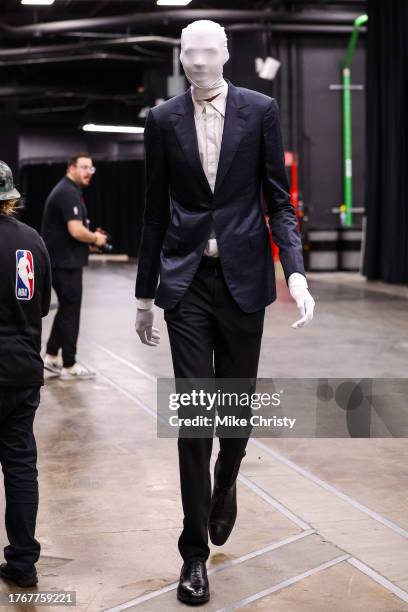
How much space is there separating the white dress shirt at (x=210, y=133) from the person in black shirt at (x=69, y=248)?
4.30 meters

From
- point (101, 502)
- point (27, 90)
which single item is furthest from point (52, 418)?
point (27, 90)

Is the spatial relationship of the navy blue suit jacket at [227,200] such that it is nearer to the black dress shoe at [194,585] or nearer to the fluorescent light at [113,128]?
the black dress shoe at [194,585]

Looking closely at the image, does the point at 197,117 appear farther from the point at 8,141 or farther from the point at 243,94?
the point at 8,141

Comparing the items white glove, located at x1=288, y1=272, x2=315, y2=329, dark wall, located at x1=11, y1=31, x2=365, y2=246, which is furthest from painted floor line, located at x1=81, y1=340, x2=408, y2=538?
dark wall, located at x1=11, y1=31, x2=365, y2=246

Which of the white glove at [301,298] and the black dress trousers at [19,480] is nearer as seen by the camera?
the white glove at [301,298]

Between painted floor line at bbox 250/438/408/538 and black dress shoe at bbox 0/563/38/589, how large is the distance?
142 cm

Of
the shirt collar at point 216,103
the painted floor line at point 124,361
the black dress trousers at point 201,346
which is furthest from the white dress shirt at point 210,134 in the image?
the painted floor line at point 124,361

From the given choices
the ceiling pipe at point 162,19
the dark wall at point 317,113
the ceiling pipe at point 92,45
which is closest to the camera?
the ceiling pipe at point 162,19

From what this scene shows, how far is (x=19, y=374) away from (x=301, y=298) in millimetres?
951

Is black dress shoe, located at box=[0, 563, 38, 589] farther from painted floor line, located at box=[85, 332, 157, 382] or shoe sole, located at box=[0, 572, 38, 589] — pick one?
painted floor line, located at box=[85, 332, 157, 382]

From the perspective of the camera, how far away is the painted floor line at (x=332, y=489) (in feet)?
13.5

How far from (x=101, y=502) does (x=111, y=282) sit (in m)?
13.0

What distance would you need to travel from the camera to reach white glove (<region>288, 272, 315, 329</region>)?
A: 323cm

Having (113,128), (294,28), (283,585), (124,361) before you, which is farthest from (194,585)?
(113,128)
